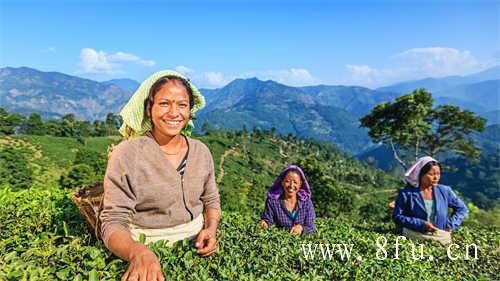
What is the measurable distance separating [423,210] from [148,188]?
4.47m

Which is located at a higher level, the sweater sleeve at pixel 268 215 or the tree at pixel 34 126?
the sweater sleeve at pixel 268 215

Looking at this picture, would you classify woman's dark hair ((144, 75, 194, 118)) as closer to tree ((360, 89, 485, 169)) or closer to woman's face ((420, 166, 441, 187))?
woman's face ((420, 166, 441, 187))

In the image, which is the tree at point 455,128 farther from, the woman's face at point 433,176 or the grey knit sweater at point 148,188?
the grey knit sweater at point 148,188

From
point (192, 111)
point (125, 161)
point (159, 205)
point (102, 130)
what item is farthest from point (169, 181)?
Answer: point (102, 130)

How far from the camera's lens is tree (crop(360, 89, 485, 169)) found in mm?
20328

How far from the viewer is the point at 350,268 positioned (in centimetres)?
293

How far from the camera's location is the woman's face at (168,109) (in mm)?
2246

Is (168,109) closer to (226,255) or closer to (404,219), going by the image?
(226,255)

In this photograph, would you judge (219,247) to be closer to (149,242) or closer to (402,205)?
(149,242)

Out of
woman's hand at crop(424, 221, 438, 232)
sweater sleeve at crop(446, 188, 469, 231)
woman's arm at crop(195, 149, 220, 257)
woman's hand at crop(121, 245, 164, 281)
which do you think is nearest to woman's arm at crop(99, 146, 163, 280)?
woman's hand at crop(121, 245, 164, 281)

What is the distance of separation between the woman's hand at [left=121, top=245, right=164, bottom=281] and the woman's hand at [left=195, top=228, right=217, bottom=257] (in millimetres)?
503

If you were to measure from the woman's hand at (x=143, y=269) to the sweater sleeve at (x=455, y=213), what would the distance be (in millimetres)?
4915

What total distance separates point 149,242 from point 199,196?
1.58 feet

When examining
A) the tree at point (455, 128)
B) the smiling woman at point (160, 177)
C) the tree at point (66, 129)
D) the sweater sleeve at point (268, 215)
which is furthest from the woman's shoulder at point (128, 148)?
the tree at point (66, 129)
